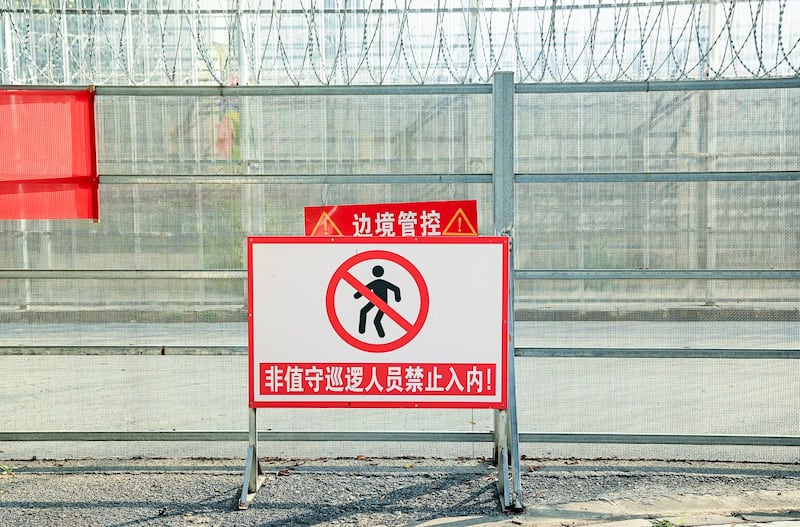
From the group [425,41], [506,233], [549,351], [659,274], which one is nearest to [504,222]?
[506,233]

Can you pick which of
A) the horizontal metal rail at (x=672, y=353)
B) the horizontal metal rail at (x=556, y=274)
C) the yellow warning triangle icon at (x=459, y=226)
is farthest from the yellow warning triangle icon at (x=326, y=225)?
the horizontal metal rail at (x=672, y=353)

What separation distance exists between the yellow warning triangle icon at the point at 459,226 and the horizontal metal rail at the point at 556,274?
1.39 ft

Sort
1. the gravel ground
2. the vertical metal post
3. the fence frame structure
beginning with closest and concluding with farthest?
the gravel ground < the vertical metal post < the fence frame structure

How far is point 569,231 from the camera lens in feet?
17.6

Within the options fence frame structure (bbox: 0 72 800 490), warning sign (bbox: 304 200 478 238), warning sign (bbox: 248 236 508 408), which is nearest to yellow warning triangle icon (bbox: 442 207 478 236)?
warning sign (bbox: 304 200 478 238)

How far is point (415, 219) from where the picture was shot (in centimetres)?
514

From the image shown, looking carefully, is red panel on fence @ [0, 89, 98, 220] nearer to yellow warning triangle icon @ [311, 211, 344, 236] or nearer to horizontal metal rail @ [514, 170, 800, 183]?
yellow warning triangle icon @ [311, 211, 344, 236]

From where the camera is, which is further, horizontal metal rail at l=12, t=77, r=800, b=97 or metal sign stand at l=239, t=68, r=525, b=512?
horizontal metal rail at l=12, t=77, r=800, b=97

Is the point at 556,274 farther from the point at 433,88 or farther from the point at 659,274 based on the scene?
the point at 433,88

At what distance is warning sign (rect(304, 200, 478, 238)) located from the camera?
5141mm

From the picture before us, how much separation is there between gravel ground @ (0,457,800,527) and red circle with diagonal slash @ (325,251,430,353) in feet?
2.90

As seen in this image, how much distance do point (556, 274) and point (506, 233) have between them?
397 millimetres

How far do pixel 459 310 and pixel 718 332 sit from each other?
2.05 m

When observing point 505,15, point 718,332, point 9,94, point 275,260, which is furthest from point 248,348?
point 505,15
